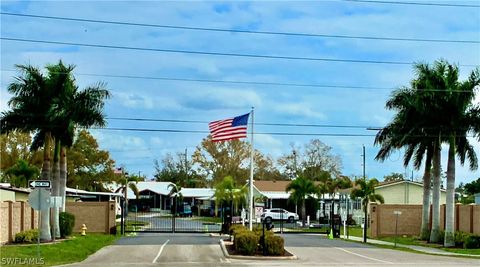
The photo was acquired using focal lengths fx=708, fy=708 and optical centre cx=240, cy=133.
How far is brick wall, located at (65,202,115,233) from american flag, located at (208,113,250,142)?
15.7 m

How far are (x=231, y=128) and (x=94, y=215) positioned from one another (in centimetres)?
1759

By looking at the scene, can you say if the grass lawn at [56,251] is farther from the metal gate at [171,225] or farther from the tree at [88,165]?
the tree at [88,165]

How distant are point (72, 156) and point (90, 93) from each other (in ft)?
152

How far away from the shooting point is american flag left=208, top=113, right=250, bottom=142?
110 ft

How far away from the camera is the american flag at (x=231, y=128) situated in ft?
110

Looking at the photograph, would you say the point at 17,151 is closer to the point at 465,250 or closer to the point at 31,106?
the point at 31,106

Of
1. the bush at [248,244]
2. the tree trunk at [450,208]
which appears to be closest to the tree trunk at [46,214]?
the bush at [248,244]

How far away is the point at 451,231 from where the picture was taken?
124 ft

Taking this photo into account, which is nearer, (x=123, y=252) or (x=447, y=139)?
(x=123, y=252)

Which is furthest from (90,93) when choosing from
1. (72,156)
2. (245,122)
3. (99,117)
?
(72,156)

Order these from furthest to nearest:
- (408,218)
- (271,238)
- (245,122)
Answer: (408,218) < (245,122) < (271,238)

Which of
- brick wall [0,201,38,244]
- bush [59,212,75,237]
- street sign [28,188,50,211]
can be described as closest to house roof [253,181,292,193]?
bush [59,212,75,237]

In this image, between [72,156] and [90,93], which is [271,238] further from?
[72,156]

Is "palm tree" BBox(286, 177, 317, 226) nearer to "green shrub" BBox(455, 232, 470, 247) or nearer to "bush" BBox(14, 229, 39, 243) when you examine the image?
"green shrub" BBox(455, 232, 470, 247)
